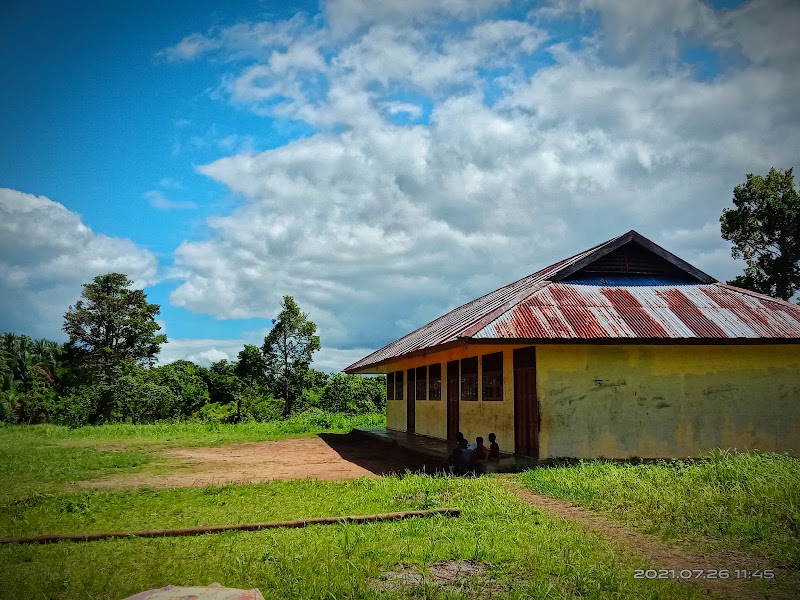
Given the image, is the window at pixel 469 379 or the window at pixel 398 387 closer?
the window at pixel 469 379

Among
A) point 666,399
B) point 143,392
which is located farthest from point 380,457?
point 143,392

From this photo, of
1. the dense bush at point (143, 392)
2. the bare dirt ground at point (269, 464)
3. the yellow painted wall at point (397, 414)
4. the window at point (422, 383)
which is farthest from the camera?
the dense bush at point (143, 392)

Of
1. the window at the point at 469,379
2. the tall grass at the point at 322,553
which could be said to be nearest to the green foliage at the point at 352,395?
the window at the point at 469,379

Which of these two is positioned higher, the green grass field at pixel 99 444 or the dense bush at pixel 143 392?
the dense bush at pixel 143 392

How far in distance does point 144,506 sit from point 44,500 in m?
1.72

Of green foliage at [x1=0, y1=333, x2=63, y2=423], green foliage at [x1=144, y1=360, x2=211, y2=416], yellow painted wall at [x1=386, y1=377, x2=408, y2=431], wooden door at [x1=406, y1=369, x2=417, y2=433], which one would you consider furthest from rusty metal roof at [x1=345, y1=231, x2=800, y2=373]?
green foliage at [x1=0, y1=333, x2=63, y2=423]

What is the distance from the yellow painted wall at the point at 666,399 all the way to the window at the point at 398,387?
11876 millimetres

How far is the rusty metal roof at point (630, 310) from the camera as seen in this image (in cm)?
1188

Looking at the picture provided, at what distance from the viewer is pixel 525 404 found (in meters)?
12.8

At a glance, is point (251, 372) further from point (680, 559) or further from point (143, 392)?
point (680, 559)

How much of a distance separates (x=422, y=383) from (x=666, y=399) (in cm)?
965

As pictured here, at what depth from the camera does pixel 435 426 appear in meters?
19.2

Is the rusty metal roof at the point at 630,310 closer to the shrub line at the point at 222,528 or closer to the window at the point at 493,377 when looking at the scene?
the window at the point at 493,377

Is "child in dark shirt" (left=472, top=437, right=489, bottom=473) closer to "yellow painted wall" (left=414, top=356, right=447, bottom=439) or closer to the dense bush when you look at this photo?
"yellow painted wall" (left=414, top=356, right=447, bottom=439)
